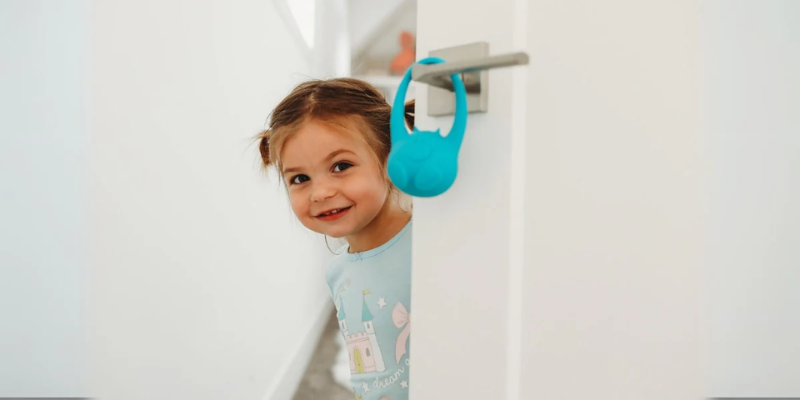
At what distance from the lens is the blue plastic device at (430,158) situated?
427 mm

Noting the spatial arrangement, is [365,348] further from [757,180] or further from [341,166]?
[757,180]

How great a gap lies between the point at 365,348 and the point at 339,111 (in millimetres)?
378

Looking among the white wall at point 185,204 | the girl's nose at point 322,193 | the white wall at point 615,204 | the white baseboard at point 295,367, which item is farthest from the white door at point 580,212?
the white baseboard at point 295,367

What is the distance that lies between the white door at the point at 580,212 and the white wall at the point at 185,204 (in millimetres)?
775

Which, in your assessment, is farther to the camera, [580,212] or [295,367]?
[295,367]

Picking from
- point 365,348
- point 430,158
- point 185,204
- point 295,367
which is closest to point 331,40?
point 295,367

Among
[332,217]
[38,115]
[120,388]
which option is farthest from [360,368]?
[38,115]

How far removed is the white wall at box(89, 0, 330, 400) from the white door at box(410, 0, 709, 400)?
775 mm

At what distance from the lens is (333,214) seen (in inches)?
31.2

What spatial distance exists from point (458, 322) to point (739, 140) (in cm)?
141

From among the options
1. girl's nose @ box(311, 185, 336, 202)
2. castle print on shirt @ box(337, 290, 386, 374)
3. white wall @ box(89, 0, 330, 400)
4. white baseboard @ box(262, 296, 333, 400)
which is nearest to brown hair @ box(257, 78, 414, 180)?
girl's nose @ box(311, 185, 336, 202)

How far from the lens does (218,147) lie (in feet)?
4.88

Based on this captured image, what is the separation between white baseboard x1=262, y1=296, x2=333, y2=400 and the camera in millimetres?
1962

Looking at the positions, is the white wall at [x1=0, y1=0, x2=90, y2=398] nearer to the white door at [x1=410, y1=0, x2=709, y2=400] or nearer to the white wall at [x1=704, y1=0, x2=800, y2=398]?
the white door at [x1=410, y1=0, x2=709, y2=400]
